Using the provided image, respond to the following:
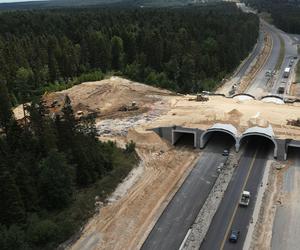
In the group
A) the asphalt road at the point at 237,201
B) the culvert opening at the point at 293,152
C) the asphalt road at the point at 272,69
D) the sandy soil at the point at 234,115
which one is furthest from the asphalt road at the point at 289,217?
the asphalt road at the point at 272,69

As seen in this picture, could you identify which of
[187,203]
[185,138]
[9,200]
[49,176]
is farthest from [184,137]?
[9,200]

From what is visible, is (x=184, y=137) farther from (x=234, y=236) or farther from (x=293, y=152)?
(x=234, y=236)

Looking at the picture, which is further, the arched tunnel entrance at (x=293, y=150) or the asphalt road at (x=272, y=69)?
the asphalt road at (x=272, y=69)

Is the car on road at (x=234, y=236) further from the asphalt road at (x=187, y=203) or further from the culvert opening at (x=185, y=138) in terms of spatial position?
the culvert opening at (x=185, y=138)

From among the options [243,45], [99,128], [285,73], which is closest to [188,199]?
[99,128]


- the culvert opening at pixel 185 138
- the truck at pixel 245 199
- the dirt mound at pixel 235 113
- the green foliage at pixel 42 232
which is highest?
the green foliage at pixel 42 232

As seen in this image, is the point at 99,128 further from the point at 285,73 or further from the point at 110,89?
the point at 285,73
